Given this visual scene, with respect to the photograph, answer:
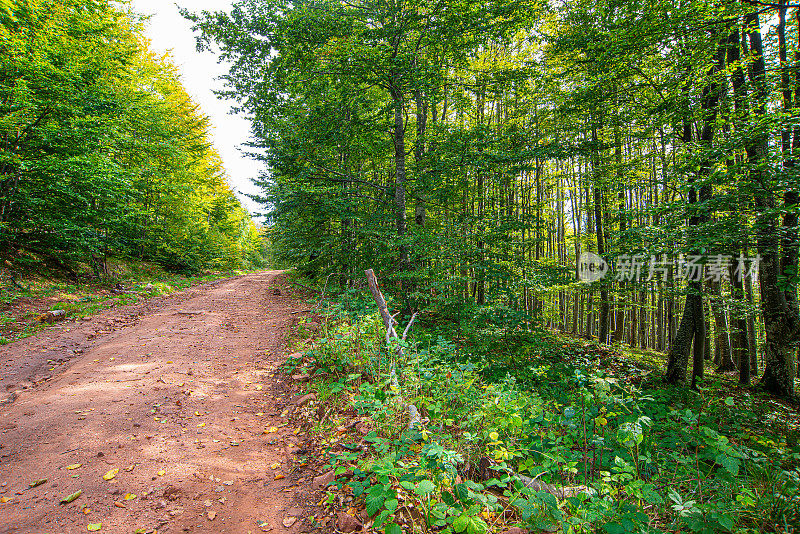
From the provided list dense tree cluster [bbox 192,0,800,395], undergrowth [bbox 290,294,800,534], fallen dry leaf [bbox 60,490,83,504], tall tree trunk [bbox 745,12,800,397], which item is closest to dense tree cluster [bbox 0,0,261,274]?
dense tree cluster [bbox 192,0,800,395]

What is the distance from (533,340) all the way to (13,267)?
14.8 m

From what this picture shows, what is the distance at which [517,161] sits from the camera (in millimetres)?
8117

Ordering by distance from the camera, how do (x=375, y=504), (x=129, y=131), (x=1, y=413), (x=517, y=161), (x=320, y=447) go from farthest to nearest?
(x=129, y=131) → (x=517, y=161) → (x=1, y=413) → (x=320, y=447) → (x=375, y=504)

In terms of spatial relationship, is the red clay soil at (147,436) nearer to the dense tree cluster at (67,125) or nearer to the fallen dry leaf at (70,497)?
the fallen dry leaf at (70,497)

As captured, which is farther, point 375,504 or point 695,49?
point 695,49

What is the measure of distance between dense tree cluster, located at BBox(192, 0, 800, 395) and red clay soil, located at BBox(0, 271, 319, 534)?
4.58 meters

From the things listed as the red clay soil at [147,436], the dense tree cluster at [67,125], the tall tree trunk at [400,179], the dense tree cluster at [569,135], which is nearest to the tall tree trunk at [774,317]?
the dense tree cluster at [569,135]

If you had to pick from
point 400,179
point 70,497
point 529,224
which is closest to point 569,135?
point 529,224

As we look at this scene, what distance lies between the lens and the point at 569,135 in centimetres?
956

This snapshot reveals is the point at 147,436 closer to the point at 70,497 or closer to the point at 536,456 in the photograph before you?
the point at 70,497

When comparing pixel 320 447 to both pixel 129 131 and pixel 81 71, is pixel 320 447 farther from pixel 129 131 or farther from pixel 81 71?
pixel 129 131

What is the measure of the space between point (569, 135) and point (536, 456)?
9.35 metres

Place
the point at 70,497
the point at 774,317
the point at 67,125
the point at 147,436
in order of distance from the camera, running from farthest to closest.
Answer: the point at 67,125
the point at 774,317
the point at 147,436
the point at 70,497

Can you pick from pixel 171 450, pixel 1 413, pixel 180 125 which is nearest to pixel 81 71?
pixel 180 125
